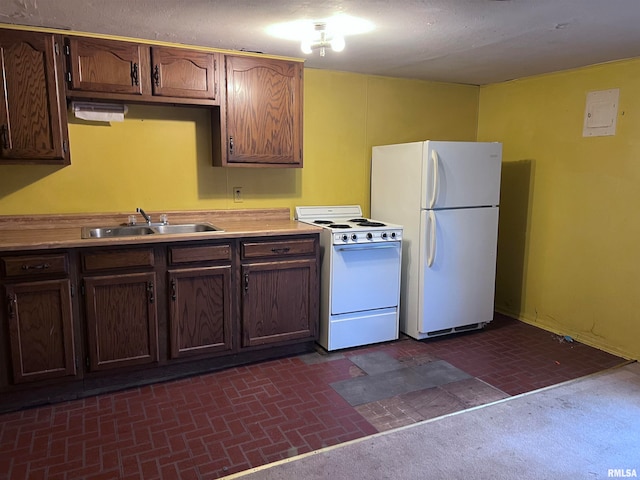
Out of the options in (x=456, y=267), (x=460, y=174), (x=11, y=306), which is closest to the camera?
(x=11, y=306)

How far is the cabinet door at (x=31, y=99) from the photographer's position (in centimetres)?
263

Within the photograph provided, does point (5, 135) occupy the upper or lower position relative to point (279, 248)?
upper

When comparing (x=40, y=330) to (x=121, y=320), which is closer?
(x=40, y=330)

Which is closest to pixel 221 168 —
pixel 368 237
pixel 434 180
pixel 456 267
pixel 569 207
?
pixel 368 237

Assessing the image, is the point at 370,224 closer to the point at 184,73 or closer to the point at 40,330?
the point at 184,73

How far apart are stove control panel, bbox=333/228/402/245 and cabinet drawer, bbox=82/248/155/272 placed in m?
1.24

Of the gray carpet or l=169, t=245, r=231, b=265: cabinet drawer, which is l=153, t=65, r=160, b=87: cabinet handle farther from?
the gray carpet

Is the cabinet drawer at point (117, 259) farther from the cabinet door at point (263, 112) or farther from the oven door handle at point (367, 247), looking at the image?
the oven door handle at point (367, 247)

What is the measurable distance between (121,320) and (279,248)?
3.54 feet

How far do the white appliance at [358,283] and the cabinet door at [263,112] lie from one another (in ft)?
2.19

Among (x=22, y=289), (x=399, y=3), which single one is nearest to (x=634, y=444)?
(x=399, y=3)

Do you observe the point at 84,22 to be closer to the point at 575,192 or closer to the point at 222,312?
the point at 222,312

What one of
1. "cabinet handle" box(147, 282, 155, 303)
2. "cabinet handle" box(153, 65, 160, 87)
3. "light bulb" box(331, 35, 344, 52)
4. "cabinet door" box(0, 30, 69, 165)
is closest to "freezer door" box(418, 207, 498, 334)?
"light bulb" box(331, 35, 344, 52)

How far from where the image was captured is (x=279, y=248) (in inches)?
125
